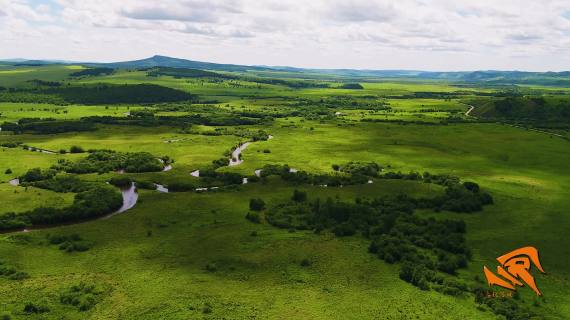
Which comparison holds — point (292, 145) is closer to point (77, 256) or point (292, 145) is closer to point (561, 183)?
point (561, 183)

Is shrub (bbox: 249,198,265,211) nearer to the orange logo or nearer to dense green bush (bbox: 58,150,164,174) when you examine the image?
dense green bush (bbox: 58,150,164,174)

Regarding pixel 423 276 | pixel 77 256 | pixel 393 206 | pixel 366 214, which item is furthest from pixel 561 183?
pixel 77 256

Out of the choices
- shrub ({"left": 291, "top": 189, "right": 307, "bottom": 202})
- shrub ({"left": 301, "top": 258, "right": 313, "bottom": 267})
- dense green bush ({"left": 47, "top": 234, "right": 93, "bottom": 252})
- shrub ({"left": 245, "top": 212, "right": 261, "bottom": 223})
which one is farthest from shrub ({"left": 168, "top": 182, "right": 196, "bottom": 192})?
shrub ({"left": 301, "top": 258, "right": 313, "bottom": 267})

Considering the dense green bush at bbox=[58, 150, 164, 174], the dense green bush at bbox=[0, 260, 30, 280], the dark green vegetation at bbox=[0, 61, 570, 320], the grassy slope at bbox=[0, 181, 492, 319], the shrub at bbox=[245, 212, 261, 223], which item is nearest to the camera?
the grassy slope at bbox=[0, 181, 492, 319]

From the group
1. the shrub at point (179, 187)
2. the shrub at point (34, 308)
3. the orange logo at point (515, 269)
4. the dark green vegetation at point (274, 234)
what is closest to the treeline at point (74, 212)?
the dark green vegetation at point (274, 234)

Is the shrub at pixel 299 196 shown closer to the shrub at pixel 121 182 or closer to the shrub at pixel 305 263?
the shrub at pixel 305 263

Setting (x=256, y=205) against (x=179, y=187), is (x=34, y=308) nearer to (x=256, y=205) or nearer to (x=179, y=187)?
(x=256, y=205)
